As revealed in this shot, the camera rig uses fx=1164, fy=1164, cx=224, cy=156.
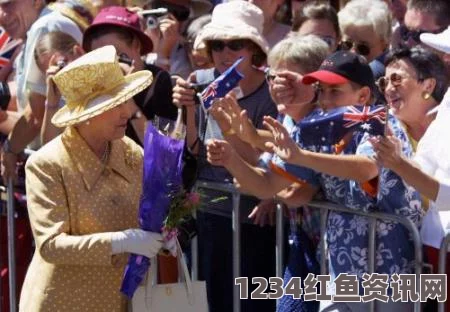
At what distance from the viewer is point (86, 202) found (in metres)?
5.27

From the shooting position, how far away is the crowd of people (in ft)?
16.6

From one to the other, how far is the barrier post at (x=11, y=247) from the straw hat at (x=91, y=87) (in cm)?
163

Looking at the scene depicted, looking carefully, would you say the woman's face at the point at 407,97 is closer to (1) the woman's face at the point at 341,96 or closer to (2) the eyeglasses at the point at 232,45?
(1) the woman's face at the point at 341,96

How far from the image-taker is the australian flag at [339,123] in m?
4.98

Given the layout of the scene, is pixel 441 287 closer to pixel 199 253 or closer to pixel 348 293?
pixel 348 293

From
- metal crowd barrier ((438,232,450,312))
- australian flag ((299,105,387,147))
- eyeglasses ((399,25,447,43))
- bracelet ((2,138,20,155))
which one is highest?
eyeglasses ((399,25,447,43))

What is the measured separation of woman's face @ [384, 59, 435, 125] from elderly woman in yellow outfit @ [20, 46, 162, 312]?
1.15 m

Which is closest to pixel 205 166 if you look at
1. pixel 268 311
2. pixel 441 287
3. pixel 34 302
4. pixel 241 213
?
pixel 241 213

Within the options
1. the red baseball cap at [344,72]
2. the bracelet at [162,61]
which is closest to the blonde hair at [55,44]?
the bracelet at [162,61]

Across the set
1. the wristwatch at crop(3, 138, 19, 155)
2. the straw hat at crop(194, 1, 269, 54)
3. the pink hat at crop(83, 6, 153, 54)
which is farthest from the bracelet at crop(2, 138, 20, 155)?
the straw hat at crop(194, 1, 269, 54)

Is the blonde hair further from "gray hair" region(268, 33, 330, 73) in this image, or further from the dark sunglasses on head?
"gray hair" region(268, 33, 330, 73)

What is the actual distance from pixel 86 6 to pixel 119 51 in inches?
44.5

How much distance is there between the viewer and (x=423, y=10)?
Result: 21.1 ft

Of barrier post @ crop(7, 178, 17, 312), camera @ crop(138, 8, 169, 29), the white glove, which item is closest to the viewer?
the white glove
